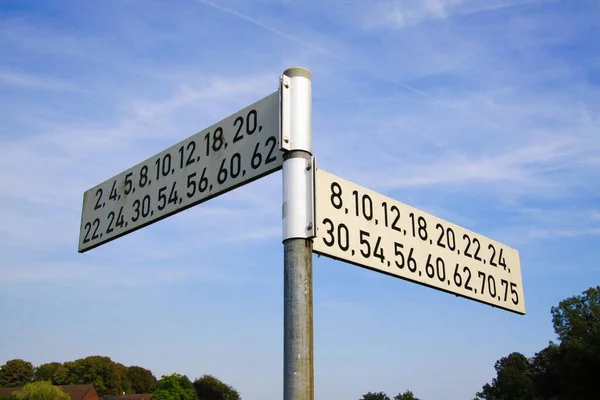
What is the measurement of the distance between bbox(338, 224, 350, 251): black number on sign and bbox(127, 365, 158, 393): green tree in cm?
13143

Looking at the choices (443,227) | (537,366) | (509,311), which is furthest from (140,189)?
(537,366)

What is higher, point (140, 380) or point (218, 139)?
point (140, 380)

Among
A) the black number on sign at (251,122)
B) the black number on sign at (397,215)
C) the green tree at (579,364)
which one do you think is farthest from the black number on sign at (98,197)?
the green tree at (579,364)

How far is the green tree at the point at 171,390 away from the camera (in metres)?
90.2

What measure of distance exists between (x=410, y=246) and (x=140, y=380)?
133m

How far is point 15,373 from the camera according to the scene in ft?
359

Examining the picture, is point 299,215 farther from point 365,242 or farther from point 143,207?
point 143,207

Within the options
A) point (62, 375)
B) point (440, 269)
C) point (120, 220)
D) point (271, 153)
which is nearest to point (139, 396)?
point (62, 375)

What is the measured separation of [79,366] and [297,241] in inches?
4708

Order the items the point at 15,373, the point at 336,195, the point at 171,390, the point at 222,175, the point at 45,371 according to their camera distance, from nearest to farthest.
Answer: the point at 336,195
the point at 222,175
the point at 171,390
the point at 15,373
the point at 45,371

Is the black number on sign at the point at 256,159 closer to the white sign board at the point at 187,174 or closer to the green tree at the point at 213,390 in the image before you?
the white sign board at the point at 187,174

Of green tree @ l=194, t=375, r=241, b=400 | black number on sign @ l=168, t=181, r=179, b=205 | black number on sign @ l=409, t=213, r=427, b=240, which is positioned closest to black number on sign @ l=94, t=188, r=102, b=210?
black number on sign @ l=168, t=181, r=179, b=205

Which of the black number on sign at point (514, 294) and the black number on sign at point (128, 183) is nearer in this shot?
the black number on sign at point (128, 183)

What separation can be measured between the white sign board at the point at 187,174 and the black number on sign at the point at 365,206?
59cm
